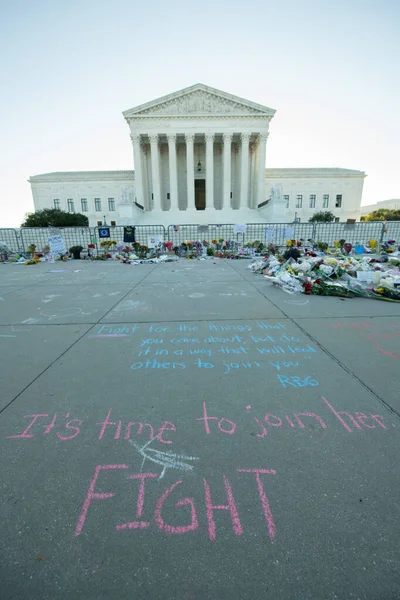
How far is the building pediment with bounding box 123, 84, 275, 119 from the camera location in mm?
38219

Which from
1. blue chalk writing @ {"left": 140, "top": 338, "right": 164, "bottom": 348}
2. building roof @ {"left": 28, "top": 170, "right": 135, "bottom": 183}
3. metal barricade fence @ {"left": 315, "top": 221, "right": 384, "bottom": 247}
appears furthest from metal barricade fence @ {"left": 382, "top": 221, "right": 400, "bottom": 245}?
building roof @ {"left": 28, "top": 170, "right": 135, "bottom": 183}

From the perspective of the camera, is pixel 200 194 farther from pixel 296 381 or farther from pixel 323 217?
pixel 296 381

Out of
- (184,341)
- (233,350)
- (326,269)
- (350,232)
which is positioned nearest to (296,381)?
(233,350)

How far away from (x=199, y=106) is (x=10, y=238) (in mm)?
33647

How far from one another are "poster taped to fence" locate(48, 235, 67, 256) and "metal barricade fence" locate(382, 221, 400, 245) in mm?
19115

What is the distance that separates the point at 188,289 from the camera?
24.3ft

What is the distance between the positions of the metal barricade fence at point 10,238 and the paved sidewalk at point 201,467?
56.1ft

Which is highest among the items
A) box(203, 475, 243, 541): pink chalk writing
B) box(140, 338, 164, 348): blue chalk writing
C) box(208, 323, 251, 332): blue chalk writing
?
box(203, 475, 243, 541): pink chalk writing

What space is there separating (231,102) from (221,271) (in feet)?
127

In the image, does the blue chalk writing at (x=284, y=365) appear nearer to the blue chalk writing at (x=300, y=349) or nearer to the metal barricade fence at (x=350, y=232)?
the blue chalk writing at (x=300, y=349)

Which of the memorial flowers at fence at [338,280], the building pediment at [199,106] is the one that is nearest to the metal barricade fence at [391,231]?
the memorial flowers at fence at [338,280]

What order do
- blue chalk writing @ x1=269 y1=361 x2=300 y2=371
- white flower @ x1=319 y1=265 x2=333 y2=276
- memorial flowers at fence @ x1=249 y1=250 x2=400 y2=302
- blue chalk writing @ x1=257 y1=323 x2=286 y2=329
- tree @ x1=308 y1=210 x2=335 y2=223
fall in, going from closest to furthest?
blue chalk writing @ x1=269 y1=361 x2=300 y2=371 < blue chalk writing @ x1=257 y1=323 x2=286 y2=329 < memorial flowers at fence @ x1=249 y1=250 x2=400 y2=302 < white flower @ x1=319 y1=265 x2=333 y2=276 < tree @ x1=308 y1=210 x2=335 y2=223

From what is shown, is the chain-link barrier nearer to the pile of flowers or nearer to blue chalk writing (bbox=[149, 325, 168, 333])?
the pile of flowers

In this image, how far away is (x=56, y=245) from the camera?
1487cm
